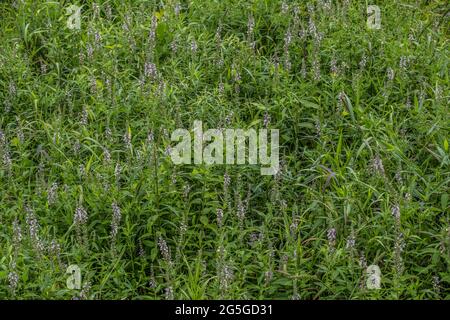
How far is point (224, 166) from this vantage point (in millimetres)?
5219

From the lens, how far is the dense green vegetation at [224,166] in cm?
464

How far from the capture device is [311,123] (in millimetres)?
5695

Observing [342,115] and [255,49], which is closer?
[342,115]

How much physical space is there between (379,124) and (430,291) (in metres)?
1.48

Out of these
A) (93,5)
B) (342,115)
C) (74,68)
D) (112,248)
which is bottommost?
(112,248)

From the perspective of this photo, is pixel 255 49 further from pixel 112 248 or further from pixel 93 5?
pixel 112 248

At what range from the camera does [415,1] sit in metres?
6.92

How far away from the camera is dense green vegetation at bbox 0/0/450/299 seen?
464 centimetres
